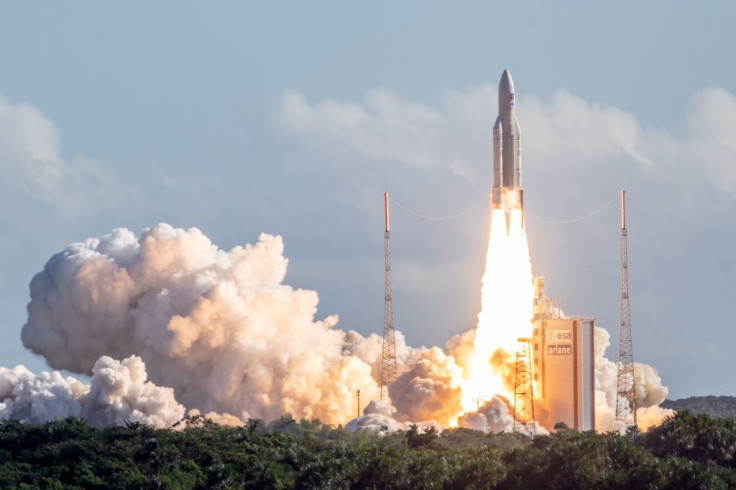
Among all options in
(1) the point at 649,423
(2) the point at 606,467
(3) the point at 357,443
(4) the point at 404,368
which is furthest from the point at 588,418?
(2) the point at 606,467

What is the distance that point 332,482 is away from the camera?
7981 cm

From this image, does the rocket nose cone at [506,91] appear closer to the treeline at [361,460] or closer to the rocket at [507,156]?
the rocket at [507,156]

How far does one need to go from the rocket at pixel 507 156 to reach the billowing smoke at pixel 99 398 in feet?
76.0

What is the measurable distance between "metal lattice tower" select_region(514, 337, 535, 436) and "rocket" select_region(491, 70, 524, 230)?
299 inches

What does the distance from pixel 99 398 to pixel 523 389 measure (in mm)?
25452

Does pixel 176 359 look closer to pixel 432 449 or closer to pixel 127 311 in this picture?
pixel 127 311

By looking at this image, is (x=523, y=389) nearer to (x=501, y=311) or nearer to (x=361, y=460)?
(x=501, y=311)

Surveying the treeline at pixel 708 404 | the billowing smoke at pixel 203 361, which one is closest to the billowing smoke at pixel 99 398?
the billowing smoke at pixel 203 361

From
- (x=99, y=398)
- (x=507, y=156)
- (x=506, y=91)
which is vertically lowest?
(x=99, y=398)

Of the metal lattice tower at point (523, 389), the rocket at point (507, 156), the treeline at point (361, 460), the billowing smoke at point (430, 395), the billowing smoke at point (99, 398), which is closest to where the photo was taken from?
the treeline at point (361, 460)

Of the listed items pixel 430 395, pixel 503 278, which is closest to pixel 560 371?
pixel 503 278

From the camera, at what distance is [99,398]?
4444 inches

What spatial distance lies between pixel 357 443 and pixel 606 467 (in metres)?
17.5

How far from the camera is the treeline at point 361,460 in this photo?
3081 inches
